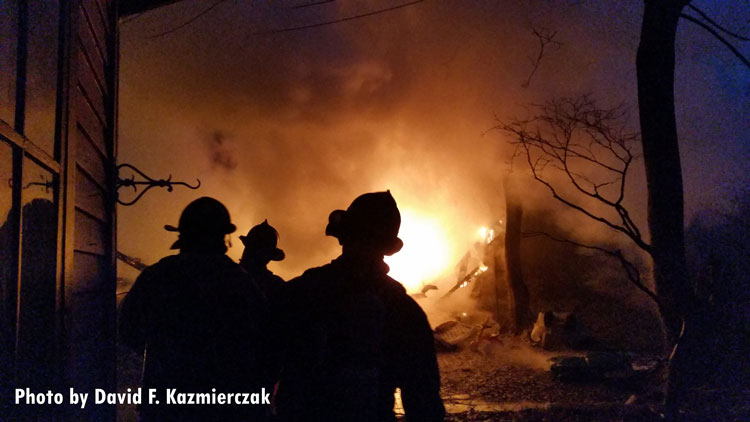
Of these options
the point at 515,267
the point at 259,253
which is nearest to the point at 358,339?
the point at 259,253

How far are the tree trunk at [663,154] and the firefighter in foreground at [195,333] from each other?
345 cm

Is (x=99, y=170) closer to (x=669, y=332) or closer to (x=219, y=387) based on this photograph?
(x=219, y=387)

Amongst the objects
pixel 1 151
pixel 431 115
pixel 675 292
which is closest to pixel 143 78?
pixel 431 115

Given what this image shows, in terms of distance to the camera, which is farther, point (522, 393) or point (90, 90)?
point (522, 393)

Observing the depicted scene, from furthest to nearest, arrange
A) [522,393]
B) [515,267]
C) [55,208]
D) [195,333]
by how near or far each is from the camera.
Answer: [515,267] < [522,393] < [55,208] < [195,333]

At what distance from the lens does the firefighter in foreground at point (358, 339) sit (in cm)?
148

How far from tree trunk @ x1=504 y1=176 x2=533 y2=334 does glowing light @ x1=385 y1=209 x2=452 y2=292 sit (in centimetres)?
485

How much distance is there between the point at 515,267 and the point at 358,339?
953cm

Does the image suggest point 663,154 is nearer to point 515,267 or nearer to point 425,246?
point 515,267

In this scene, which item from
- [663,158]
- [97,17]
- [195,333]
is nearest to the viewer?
[195,333]

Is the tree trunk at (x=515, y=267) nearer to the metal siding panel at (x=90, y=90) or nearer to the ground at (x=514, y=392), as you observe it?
the ground at (x=514, y=392)

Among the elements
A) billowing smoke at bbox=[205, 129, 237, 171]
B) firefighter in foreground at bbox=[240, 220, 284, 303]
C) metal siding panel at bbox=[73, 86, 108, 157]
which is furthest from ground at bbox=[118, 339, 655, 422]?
billowing smoke at bbox=[205, 129, 237, 171]

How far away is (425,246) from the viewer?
50.2ft

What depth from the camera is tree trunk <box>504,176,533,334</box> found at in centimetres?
1020
